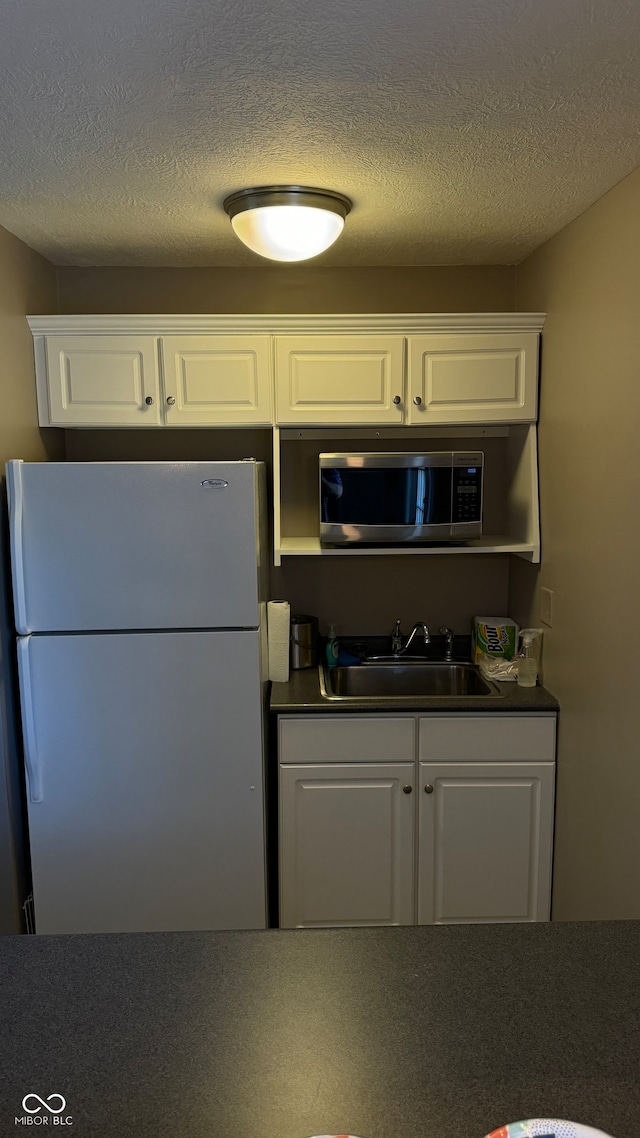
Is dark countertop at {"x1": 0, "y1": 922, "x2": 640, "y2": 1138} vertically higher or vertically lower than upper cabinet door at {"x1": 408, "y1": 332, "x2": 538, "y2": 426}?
lower

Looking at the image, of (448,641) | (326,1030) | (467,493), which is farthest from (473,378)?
(326,1030)

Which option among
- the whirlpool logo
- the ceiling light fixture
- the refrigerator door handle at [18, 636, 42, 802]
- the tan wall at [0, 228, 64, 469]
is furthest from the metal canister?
the whirlpool logo

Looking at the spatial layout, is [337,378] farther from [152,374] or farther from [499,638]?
[499,638]

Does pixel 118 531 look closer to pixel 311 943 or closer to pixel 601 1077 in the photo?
A: pixel 311 943

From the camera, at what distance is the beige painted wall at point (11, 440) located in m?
2.30

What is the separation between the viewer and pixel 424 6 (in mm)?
1198

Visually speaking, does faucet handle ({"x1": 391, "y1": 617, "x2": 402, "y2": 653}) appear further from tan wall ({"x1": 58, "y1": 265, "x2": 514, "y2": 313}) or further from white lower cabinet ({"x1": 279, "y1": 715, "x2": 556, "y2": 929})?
tan wall ({"x1": 58, "y1": 265, "x2": 514, "y2": 313})

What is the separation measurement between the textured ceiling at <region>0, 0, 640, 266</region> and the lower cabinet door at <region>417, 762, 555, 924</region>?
1.76m

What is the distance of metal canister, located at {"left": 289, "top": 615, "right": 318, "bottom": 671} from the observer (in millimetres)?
2891

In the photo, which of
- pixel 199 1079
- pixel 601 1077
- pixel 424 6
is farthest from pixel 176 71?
pixel 601 1077

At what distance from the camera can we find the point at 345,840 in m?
2.54

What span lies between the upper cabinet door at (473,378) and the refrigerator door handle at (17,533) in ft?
4.31

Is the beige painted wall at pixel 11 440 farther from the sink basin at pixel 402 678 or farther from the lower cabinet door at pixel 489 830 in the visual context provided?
the lower cabinet door at pixel 489 830

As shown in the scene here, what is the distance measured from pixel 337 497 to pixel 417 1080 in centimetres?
188
